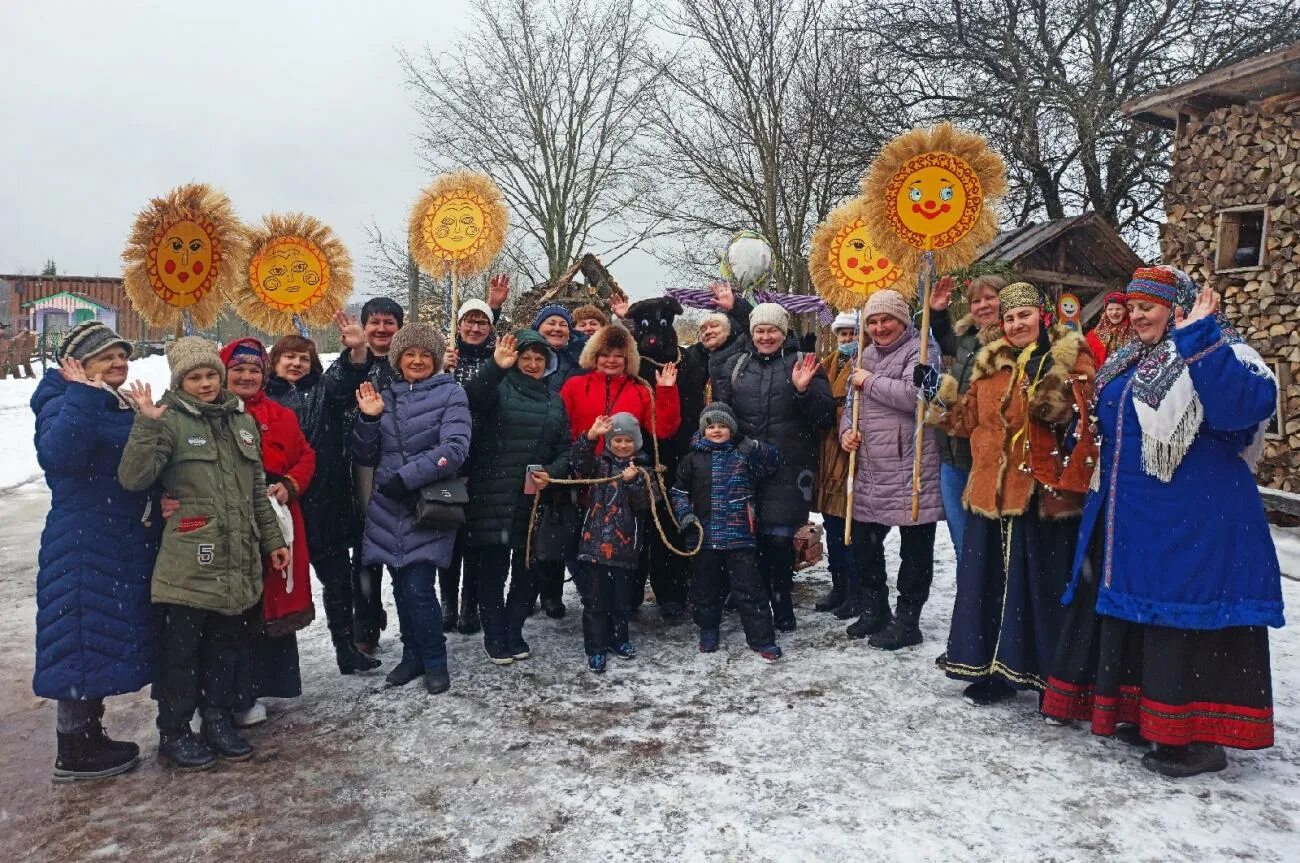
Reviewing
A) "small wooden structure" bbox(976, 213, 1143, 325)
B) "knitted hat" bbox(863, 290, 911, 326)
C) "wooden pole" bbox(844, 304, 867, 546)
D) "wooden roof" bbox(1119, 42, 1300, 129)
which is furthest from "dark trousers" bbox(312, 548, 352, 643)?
"small wooden structure" bbox(976, 213, 1143, 325)

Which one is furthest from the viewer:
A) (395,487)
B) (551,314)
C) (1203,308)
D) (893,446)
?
(551,314)

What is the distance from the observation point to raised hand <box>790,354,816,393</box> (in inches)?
182

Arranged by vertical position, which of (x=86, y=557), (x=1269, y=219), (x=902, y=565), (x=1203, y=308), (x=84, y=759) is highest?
Answer: (x=1269, y=219)

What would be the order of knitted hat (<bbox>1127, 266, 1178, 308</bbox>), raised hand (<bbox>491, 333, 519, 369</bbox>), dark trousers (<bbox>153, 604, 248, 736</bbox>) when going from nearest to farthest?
knitted hat (<bbox>1127, 266, 1178, 308</bbox>) → dark trousers (<bbox>153, 604, 248, 736</bbox>) → raised hand (<bbox>491, 333, 519, 369</bbox>)

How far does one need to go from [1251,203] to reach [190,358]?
413 inches

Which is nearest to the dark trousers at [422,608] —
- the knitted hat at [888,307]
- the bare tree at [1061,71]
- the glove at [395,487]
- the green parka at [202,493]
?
the glove at [395,487]

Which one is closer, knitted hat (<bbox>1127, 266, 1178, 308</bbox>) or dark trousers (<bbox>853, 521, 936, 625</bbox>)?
knitted hat (<bbox>1127, 266, 1178, 308</bbox>)

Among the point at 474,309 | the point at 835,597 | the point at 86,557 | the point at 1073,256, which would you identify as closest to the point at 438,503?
the point at 474,309

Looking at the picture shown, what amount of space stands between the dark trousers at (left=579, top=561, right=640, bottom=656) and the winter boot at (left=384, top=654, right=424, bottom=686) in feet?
2.80

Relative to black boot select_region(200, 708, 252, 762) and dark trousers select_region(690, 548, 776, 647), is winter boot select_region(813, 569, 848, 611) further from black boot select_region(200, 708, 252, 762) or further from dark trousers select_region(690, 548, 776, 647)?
black boot select_region(200, 708, 252, 762)

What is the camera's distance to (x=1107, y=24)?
15.2 meters

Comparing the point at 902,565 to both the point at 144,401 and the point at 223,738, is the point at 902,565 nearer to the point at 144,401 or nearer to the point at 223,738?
the point at 223,738

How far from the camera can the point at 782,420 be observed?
473 cm

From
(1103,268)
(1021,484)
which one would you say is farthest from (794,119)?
(1021,484)
